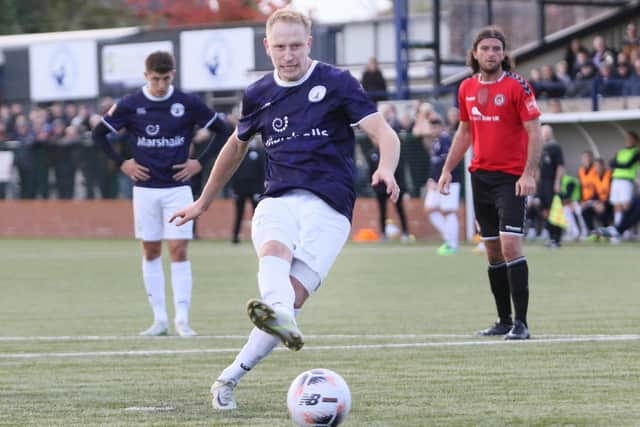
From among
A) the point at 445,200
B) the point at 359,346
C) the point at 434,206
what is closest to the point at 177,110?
the point at 359,346

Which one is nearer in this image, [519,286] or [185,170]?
[519,286]

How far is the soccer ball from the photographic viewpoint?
247 inches

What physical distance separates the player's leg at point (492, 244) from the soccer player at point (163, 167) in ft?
7.55

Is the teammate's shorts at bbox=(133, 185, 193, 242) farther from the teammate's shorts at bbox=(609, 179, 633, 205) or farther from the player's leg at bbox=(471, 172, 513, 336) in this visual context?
the teammate's shorts at bbox=(609, 179, 633, 205)

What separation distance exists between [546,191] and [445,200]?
8.49 feet

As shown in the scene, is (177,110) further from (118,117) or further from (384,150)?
(384,150)

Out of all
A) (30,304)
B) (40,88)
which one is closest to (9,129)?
(40,88)

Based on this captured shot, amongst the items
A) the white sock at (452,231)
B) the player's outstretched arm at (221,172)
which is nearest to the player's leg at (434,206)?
the white sock at (452,231)

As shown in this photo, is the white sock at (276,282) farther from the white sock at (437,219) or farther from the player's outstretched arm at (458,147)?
the white sock at (437,219)

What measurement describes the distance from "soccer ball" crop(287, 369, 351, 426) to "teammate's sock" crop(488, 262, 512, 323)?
4.52 meters

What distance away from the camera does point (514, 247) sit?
10.2m

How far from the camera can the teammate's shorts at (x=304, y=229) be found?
6910 millimetres

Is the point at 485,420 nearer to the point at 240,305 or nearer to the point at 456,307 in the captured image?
the point at 456,307

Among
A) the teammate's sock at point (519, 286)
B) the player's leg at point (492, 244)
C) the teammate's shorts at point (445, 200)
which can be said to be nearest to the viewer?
the teammate's sock at point (519, 286)
